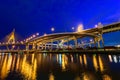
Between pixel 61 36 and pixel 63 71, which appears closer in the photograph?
pixel 63 71

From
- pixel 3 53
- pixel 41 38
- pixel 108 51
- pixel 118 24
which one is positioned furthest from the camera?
pixel 3 53

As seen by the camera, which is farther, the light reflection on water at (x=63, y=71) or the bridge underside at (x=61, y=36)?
the bridge underside at (x=61, y=36)

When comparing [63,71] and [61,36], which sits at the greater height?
[61,36]

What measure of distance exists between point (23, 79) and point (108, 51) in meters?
33.8

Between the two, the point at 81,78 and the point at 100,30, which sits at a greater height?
the point at 100,30

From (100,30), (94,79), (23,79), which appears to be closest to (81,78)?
(94,79)

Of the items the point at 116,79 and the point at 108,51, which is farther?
the point at 108,51

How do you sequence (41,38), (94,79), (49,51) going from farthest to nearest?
(41,38)
(49,51)
(94,79)

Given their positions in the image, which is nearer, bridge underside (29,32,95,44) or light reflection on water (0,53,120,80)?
light reflection on water (0,53,120,80)

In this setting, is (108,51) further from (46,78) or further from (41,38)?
(41,38)

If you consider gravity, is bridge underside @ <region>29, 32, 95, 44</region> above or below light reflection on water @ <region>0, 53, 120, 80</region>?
above

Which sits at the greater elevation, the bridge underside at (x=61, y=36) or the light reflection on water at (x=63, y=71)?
the bridge underside at (x=61, y=36)

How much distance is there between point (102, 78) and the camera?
3194 cm

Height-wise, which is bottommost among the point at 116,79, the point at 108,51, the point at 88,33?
the point at 116,79
